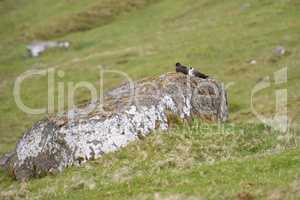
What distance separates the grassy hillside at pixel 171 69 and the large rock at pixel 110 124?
2.67ft

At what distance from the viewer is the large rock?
21109 millimetres

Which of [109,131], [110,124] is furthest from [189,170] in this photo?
[110,124]

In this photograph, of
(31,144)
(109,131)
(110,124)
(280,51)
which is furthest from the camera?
(280,51)

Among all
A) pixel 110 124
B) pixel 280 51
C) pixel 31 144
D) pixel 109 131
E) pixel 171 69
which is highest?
pixel 280 51

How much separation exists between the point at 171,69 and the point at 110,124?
3166 cm

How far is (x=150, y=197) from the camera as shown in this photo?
15.2 meters

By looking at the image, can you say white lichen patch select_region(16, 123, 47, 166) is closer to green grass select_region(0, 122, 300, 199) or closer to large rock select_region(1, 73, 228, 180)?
large rock select_region(1, 73, 228, 180)

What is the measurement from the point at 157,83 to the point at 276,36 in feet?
111

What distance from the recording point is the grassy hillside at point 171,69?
1647cm

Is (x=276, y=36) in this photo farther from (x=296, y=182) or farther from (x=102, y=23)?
(x=296, y=182)

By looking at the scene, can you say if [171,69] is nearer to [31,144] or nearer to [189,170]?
[31,144]

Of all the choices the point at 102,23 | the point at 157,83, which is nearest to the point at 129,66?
the point at 102,23

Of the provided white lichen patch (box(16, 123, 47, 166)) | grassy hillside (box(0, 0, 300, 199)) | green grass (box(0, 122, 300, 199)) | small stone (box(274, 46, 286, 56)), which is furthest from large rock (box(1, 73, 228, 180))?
small stone (box(274, 46, 286, 56))

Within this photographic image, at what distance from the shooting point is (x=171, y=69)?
174 feet
